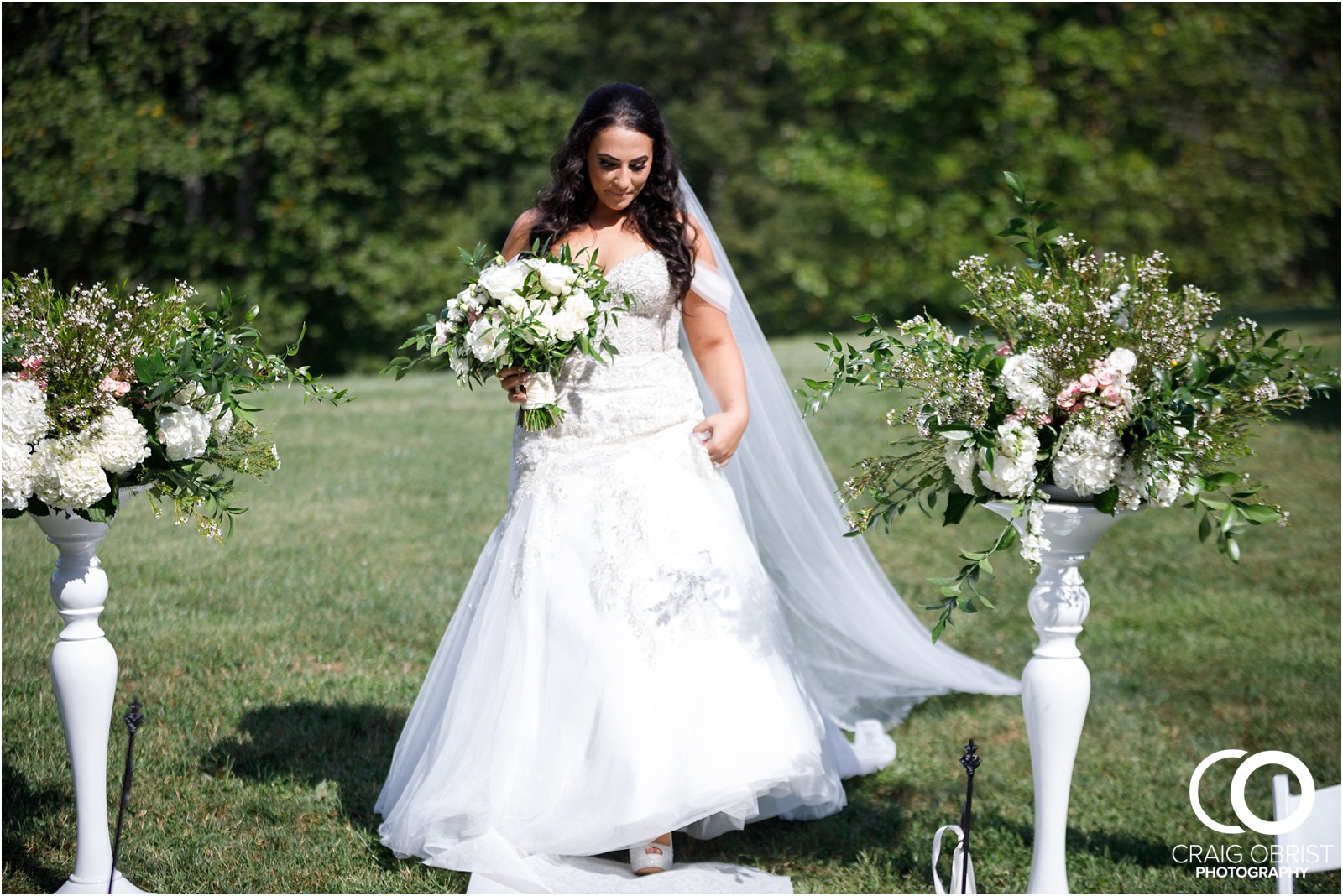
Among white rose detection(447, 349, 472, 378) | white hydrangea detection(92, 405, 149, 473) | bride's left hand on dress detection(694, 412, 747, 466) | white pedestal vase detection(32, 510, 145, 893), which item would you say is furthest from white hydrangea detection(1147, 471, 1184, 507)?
white pedestal vase detection(32, 510, 145, 893)

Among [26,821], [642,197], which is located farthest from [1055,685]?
[26,821]

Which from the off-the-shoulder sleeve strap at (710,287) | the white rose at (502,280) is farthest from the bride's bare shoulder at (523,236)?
the off-the-shoulder sleeve strap at (710,287)

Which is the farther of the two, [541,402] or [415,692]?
[415,692]

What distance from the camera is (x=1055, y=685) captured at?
341cm

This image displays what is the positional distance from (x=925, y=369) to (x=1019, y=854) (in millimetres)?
2001

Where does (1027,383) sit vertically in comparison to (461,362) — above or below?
above

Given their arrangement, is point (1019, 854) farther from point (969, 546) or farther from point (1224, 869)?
point (969, 546)

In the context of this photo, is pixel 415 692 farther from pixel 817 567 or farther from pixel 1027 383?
pixel 1027 383

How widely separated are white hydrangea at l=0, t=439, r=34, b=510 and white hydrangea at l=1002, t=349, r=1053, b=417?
101 inches

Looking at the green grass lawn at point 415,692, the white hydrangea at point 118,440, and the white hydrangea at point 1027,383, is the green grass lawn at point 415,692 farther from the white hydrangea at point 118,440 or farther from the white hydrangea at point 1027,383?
the white hydrangea at point 1027,383

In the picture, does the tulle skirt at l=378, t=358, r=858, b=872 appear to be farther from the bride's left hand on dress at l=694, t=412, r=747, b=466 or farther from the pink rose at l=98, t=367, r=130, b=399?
the pink rose at l=98, t=367, r=130, b=399

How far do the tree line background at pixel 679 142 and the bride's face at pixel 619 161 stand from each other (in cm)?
1368

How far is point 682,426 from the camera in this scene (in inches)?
165

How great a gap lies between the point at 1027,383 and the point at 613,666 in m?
1.58
